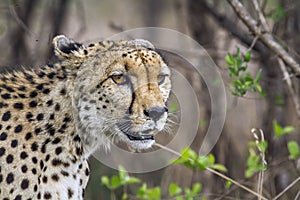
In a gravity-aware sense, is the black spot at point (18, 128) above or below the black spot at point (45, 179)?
above

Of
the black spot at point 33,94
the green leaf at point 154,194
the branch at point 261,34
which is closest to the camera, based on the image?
the black spot at point 33,94

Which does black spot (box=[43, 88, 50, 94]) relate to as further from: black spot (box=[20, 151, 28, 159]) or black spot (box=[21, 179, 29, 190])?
black spot (box=[21, 179, 29, 190])

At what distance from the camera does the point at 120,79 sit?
470 cm

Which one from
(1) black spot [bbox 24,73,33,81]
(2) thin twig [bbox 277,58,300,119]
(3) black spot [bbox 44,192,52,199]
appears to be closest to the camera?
(3) black spot [bbox 44,192,52,199]

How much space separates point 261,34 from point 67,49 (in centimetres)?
169

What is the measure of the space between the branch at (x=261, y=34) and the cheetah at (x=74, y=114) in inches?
47.9

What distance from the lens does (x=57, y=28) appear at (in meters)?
8.18

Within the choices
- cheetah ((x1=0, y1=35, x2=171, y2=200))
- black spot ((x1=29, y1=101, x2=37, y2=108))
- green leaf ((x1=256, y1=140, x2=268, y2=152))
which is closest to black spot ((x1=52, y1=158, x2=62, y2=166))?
cheetah ((x1=0, y1=35, x2=171, y2=200))

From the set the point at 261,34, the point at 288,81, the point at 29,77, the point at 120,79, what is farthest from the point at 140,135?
the point at 288,81

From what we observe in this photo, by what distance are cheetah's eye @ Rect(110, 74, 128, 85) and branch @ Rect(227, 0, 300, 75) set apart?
150 centimetres

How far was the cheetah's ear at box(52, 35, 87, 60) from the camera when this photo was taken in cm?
482

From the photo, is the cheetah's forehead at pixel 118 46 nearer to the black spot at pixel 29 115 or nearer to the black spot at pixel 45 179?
the black spot at pixel 29 115

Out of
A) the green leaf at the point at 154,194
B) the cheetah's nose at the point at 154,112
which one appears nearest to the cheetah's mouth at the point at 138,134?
the cheetah's nose at the point at 154,112

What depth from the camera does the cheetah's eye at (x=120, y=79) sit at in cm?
468
